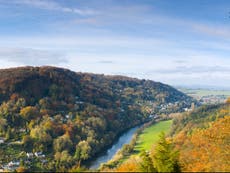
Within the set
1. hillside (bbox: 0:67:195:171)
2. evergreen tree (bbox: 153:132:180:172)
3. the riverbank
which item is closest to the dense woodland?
evergreen tree (bbox: 153:132:180:172)

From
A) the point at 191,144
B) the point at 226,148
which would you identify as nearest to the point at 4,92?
the point at 191,144

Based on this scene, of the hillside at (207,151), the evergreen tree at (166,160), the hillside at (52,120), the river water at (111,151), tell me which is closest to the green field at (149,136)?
the river water at (111,151)

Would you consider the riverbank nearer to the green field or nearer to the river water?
the green field

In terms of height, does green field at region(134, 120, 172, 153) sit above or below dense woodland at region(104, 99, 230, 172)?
below

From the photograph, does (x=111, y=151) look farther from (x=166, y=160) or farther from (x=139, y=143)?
(x=166, y=160)

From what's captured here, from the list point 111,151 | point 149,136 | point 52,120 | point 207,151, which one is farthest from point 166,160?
point 149,136

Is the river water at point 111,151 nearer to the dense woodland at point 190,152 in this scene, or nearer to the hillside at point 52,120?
the hillside at point 52,120

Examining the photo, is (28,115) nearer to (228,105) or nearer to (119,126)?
(119,126)
